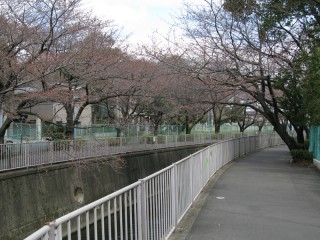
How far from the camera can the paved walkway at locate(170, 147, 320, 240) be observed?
6953mm

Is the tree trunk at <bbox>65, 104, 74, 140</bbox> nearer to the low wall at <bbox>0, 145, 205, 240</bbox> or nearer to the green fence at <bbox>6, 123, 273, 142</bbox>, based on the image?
the green fence at <bbox>6, 123, 273, 142</bbox>

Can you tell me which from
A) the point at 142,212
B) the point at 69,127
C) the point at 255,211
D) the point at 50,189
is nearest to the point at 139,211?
the point at 142,212

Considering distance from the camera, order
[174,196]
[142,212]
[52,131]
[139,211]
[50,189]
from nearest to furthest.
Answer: [139,211] → [142,212] → [174,196] → [50,189] → [52,131]

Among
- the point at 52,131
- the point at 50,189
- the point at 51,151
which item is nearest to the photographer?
the point at 50,189

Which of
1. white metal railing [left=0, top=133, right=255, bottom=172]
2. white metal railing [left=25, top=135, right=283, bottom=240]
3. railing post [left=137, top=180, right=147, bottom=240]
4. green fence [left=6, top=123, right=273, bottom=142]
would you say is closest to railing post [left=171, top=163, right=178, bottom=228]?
white metal railing [left=25, top=135, right=283, bottom=240]

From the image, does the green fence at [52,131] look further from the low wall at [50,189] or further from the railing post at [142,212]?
the railing post at [142,212]

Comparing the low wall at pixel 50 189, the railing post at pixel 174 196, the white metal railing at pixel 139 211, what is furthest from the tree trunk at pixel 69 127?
the railing post at pixel 174 196

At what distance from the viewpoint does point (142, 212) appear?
498 centimetres

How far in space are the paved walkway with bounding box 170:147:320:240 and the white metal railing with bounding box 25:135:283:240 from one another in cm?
43

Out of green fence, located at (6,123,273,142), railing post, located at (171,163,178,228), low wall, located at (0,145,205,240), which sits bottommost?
low wall, located at (0,145,205,240)

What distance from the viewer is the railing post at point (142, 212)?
16.0ft

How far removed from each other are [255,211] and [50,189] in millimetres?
8005

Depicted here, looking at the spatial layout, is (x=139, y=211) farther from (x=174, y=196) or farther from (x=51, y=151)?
(x=51, y=151)

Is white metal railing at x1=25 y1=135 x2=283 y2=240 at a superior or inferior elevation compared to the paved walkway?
superior
